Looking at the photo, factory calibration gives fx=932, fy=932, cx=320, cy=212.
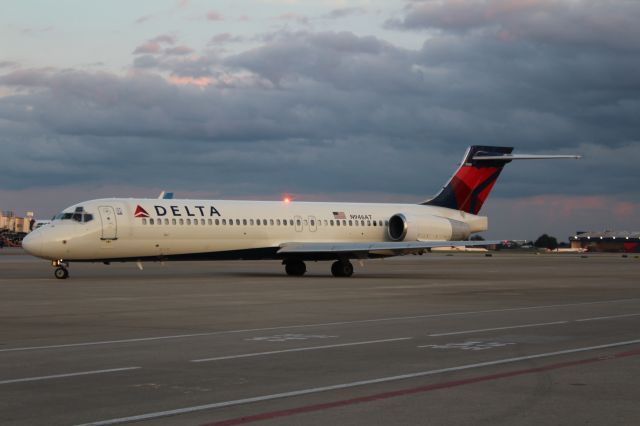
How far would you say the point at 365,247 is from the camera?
4116cm

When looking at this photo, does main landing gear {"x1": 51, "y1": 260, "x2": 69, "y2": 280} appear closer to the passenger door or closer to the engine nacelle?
the passenger door

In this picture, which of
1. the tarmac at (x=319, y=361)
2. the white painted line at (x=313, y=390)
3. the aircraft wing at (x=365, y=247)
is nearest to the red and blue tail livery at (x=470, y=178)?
the aircraft wing at (x=365, y=247)

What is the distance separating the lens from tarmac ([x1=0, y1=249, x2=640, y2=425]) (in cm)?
921

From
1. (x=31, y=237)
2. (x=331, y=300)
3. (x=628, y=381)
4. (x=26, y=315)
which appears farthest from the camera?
(x=31, y=237)

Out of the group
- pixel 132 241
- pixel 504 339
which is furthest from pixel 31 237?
pixel 504 339

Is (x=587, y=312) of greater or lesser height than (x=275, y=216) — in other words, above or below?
below

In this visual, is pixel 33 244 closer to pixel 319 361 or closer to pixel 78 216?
pixel 78 216

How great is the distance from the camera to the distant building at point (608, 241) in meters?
165

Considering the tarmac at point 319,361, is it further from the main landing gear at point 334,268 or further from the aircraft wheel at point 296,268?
the aircraft wheel at point 296,268

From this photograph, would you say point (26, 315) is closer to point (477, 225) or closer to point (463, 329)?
point (463, 329)

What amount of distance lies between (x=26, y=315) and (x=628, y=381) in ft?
45.5

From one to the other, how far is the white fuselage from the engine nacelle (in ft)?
0.17

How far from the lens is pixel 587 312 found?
2167 cm

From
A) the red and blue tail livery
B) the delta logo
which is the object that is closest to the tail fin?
the red and blue tail livery
